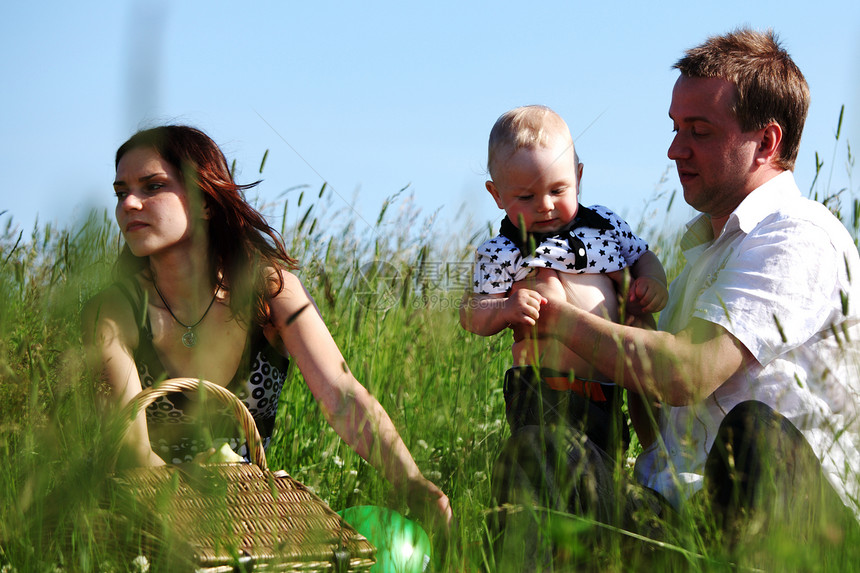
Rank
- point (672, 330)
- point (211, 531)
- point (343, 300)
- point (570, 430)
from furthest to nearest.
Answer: point (343, 300)
point (672, 330)
point (570, 430)
point (211, 531)

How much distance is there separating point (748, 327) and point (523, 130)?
1.02 m

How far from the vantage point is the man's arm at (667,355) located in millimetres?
2156

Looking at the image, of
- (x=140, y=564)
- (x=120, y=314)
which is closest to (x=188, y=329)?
(x=120, y=314)

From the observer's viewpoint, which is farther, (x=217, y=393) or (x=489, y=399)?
(x=489, y=399)

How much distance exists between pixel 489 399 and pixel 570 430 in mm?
1103

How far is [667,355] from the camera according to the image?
2.15 m

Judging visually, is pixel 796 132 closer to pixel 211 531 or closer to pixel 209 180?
pixel 209 180

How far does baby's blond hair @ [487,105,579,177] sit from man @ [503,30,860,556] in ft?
1.34

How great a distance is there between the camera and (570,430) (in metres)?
2.13

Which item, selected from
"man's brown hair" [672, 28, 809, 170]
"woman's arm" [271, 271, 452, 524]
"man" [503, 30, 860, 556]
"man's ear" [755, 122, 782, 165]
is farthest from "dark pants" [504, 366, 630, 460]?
"man's brown hair" [672, 28, 809, 170]

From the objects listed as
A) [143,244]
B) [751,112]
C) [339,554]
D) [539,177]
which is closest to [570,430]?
[339,554]

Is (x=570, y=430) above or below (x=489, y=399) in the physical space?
above

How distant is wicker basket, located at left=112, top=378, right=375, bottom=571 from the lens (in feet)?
5.78

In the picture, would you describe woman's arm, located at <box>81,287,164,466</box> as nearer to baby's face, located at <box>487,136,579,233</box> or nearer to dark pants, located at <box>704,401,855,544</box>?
baby's face, located at <box>487,136,579,233</box>
